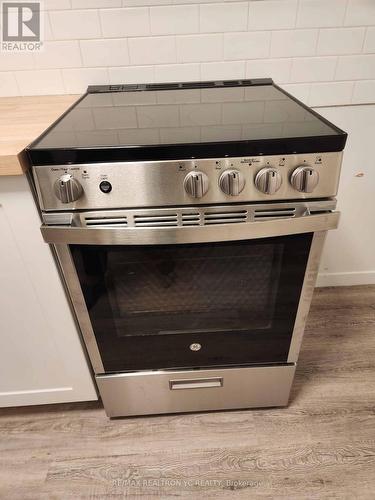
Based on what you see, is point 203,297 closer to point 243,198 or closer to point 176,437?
point 243,198

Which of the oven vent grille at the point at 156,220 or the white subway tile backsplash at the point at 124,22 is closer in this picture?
the oven vent grille at the point at 156,220

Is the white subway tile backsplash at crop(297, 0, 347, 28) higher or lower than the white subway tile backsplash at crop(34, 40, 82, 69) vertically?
higher

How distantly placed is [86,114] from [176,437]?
3.33ft

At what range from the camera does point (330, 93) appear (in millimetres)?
1188

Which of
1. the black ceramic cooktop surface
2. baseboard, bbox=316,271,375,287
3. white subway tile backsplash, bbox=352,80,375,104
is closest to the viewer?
the black ceramic cooktop surface

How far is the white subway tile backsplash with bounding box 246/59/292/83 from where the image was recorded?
1145 mm

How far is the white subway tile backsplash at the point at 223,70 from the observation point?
114cm

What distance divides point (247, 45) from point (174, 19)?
0.25 metres

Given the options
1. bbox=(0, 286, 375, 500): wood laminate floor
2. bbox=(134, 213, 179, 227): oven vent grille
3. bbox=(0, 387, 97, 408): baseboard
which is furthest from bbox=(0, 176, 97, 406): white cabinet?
bbox=(134, 213, 179, 227): oven vent grille

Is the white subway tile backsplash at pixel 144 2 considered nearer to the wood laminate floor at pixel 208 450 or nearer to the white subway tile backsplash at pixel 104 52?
the white subway tile backsplash at pixel 104 52

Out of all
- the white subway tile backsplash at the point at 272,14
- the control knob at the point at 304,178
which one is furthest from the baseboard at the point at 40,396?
the white subway tile backsplash at the point at 272,14

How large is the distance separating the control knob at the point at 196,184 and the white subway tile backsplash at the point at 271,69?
695mm

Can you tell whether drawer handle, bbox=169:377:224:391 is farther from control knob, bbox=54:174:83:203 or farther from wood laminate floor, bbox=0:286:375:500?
control knob, bbox=54:174:83:203

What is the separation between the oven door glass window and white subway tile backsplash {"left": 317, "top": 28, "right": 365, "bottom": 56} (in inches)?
29.9
